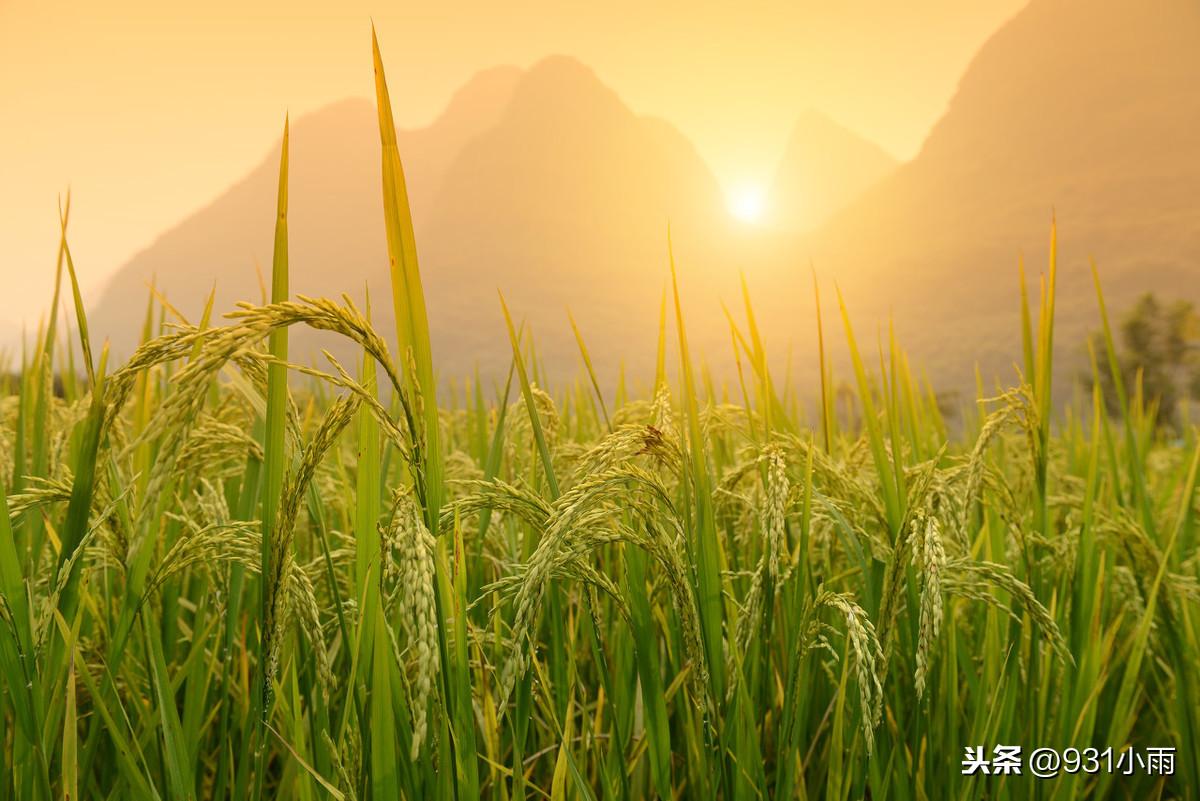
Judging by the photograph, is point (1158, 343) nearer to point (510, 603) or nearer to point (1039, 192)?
point (510, 603)

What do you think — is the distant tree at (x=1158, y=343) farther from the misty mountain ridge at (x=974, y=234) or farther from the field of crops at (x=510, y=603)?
the misty mountain ridge at (x=974, y=234)

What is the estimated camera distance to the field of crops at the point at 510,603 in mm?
856

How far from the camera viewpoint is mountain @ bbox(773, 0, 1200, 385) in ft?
445

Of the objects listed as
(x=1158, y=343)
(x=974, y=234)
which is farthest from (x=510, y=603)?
(x=974, y=234)

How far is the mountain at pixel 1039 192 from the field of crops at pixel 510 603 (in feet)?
419

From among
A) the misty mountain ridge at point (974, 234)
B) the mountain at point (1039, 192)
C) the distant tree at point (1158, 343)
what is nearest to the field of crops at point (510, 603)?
the distant tree at point (1158, 343)

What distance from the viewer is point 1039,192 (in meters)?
159

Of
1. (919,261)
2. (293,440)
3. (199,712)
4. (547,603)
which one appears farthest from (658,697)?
(919,261)

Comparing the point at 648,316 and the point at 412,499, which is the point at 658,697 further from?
the point at 648,316

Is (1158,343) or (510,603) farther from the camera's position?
(1158,343)

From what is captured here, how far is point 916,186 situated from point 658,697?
196m

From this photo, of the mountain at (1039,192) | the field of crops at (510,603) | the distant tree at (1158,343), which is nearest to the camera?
the field of crops at (510,603)

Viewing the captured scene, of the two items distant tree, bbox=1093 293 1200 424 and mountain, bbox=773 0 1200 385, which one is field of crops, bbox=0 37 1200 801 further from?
mountain, bbox=773 0 1200 385

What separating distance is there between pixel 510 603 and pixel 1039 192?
19404 cm
